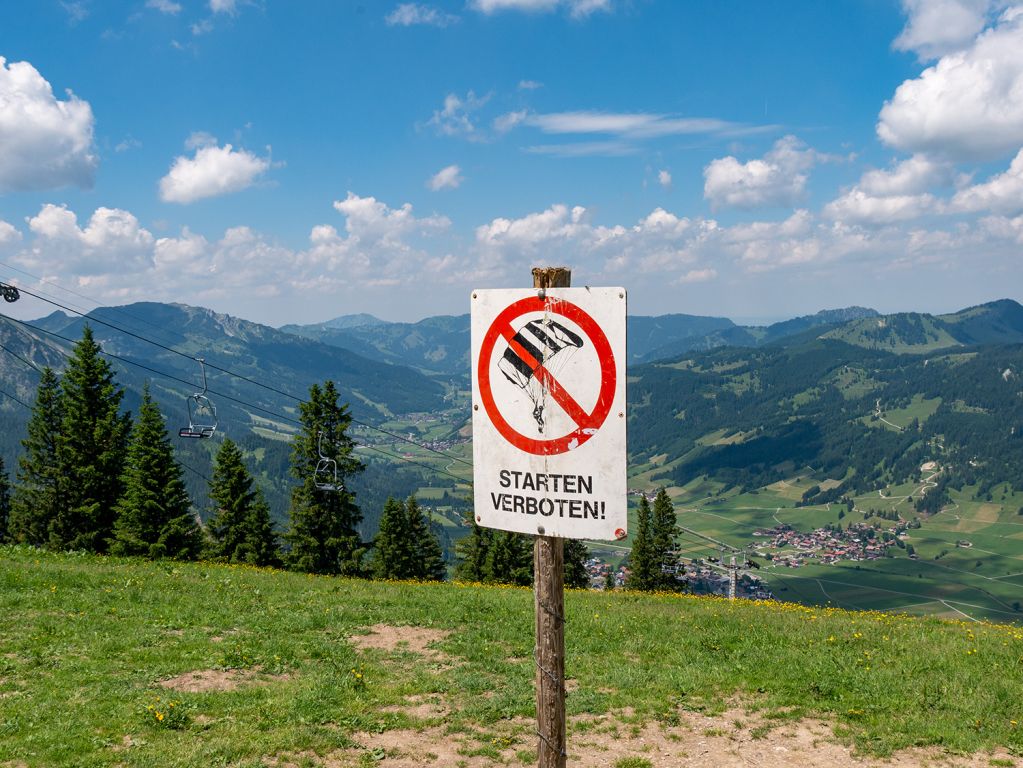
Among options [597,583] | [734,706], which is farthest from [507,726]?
[597,583]

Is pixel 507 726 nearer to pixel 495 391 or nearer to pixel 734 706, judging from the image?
pixel 734 706

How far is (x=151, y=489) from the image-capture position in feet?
169

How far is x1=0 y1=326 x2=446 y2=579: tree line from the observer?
5125 cm

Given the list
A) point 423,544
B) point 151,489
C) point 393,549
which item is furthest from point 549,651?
point 423,544

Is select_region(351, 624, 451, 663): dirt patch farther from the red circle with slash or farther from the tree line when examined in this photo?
the tree line

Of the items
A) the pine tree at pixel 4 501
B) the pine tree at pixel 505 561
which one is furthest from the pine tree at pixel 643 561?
the pine tree at pixel 4 501

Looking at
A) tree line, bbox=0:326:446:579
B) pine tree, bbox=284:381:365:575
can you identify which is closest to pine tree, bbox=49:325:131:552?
tree line, bbox=0:326:446:579

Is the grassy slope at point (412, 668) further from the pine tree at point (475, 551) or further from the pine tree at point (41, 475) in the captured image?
the pine tree at point (475, 551)

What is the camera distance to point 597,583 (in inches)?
7544

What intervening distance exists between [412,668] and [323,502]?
4203cm

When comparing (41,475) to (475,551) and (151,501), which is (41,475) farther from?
(475,551)

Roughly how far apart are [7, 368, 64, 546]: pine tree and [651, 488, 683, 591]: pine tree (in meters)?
50.4

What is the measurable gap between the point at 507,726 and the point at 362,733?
8.30ft

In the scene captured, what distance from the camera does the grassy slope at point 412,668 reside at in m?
10.9
